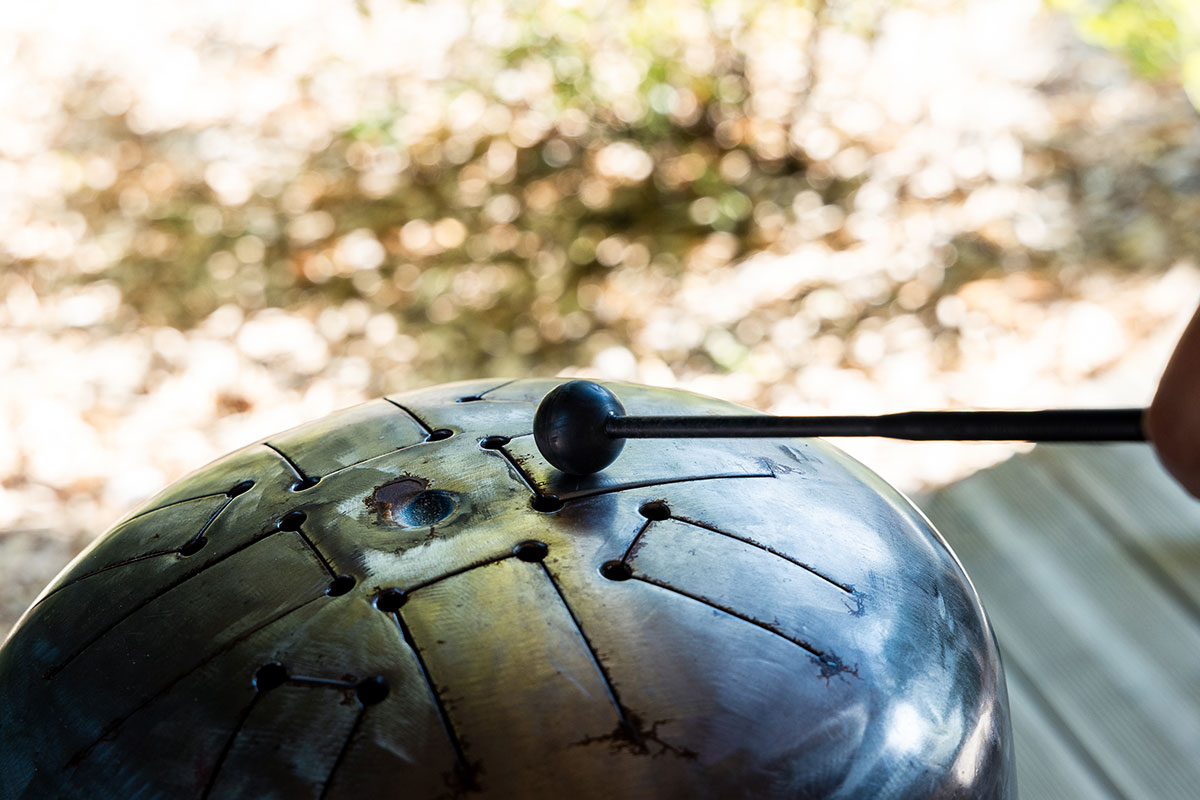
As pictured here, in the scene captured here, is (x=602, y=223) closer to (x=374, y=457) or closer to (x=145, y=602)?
(x=374, y=457)

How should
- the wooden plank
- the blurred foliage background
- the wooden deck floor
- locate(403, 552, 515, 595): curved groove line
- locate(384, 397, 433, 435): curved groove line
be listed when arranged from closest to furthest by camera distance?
locate(403, 552, 515, 595): curved groove line → locate(384, 397, 433, 435): curved groove line → the wooden deck floor → the wooden plank → the blurred foliage background

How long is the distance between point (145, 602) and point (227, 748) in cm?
20

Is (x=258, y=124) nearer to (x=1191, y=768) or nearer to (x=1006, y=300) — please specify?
(x=1006, y=300)

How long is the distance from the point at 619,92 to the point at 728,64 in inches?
16.6

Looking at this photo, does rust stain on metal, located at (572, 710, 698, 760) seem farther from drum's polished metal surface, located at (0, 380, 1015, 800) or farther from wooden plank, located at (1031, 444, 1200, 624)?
wooden plank, located at (1031, 444, 1200, 624)

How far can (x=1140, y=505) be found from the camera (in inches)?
95.9

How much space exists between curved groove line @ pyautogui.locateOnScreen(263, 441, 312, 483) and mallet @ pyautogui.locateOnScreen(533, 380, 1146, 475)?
258mm

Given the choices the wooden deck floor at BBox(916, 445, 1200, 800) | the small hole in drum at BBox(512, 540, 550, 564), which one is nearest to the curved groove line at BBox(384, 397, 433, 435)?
the small hole in drum at BBox(512, 540, 550, 564)

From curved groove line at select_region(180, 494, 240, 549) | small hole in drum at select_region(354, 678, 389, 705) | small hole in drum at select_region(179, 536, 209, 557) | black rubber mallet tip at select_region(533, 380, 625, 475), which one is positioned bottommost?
small hole in drum at select_region(354, 678, 389, 705)

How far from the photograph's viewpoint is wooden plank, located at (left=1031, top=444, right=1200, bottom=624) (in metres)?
2.30

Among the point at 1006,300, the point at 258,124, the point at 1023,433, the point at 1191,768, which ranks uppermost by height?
the point at 1023,433

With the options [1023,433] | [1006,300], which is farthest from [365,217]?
[1023,433]

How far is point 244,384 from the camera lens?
3.14 metres

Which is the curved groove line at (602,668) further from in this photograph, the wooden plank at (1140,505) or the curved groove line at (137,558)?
the wooden plank at (1140,505)
